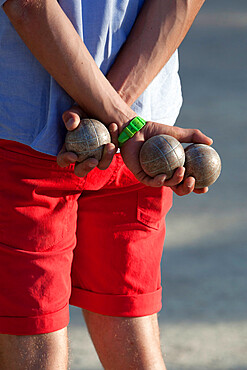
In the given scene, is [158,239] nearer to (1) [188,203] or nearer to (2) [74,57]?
(2) [74,57]

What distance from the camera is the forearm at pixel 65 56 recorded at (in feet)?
5.19

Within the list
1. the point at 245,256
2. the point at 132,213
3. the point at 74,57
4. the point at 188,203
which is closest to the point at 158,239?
the point at 132,213

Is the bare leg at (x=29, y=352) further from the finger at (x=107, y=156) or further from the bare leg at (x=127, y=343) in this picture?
the finger at (x=107, y=156)

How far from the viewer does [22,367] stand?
178 centimetres

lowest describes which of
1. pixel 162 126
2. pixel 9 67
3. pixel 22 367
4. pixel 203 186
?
pixel 22 367

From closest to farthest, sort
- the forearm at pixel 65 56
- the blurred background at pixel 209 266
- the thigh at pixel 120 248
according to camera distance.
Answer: the forearm at pixel 65 56 < the thigh at pixel 120 248 < the blurred background at pixel 209 266

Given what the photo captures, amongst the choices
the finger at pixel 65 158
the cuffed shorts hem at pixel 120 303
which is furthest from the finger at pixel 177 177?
the cuffed shorts hem at pixel 120 303

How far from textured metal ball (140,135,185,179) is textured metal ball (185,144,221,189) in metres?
0.04

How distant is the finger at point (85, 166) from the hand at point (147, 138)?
13cm

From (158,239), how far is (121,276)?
17 cm

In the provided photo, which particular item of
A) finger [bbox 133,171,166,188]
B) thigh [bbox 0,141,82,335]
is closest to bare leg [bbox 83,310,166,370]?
thigh [bbox 0,141,82,335]

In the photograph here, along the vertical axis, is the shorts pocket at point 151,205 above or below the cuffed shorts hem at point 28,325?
above

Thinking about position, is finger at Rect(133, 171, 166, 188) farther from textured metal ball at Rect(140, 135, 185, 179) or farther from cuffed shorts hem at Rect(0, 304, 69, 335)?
cuffed shorts hem at Rect(0, 304, 69, 335)

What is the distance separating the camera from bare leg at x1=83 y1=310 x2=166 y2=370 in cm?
197
